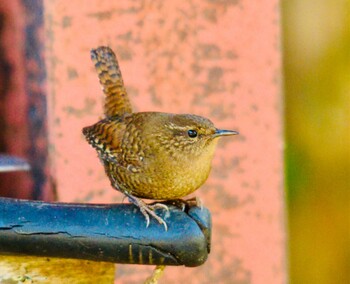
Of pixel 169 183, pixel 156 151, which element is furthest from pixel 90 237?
pixel 156 151

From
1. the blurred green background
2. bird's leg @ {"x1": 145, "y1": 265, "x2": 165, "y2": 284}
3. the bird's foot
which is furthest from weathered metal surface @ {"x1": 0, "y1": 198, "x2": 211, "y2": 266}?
the blurred green background

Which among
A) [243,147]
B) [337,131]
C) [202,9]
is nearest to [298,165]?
[337,131]

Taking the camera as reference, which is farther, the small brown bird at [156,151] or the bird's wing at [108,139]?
the bird's wing at [108,139]

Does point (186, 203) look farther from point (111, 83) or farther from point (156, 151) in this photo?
point (111, 83)

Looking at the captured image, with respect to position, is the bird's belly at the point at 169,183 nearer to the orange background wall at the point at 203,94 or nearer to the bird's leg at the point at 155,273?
the bird's leg at the point at 155,273

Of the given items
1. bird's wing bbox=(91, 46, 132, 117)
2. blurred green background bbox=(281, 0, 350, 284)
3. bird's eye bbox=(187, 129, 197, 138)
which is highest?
bird's wing bbox=(91, 46, 132, 117)

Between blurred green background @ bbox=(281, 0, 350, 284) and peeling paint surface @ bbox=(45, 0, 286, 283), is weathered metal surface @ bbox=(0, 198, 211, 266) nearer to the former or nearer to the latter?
peeling paint surface @ bbox=(45, 0, 286, 283)

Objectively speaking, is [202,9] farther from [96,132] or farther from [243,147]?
[96,132]

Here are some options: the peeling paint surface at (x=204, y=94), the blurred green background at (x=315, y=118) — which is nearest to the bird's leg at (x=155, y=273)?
the peeling paint surface at (x=204, y=94)
